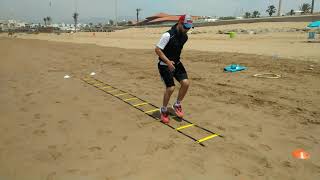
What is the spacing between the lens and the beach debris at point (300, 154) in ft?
13.5

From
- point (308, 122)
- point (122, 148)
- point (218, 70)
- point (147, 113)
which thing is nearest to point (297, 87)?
point (308, 122)

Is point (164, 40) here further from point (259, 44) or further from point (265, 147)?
point (259, 44)

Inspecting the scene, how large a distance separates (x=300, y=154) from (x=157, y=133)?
232 centimetres

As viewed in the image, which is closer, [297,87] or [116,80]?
[297,87]

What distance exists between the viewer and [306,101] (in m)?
6.75

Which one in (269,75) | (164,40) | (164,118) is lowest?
(164,118)

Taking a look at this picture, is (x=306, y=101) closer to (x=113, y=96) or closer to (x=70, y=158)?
(x=113, y=96)

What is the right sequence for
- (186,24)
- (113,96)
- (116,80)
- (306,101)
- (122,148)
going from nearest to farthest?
1. (122,148)
2. (186,24)
3. (306,101)
4. (113,96)
5. (116,80)

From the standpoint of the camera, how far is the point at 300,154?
4180 millimetres

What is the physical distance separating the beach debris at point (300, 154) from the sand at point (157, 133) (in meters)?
0.08

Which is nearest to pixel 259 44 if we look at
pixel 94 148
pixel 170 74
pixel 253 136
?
pixel 170 74

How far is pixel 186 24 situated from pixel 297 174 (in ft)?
9.72

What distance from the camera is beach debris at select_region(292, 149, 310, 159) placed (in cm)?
410

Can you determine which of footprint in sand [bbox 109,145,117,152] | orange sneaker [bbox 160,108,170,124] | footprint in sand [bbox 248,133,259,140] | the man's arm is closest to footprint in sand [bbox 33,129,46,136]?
footprint in sand [bbox 109,145,117,152]
